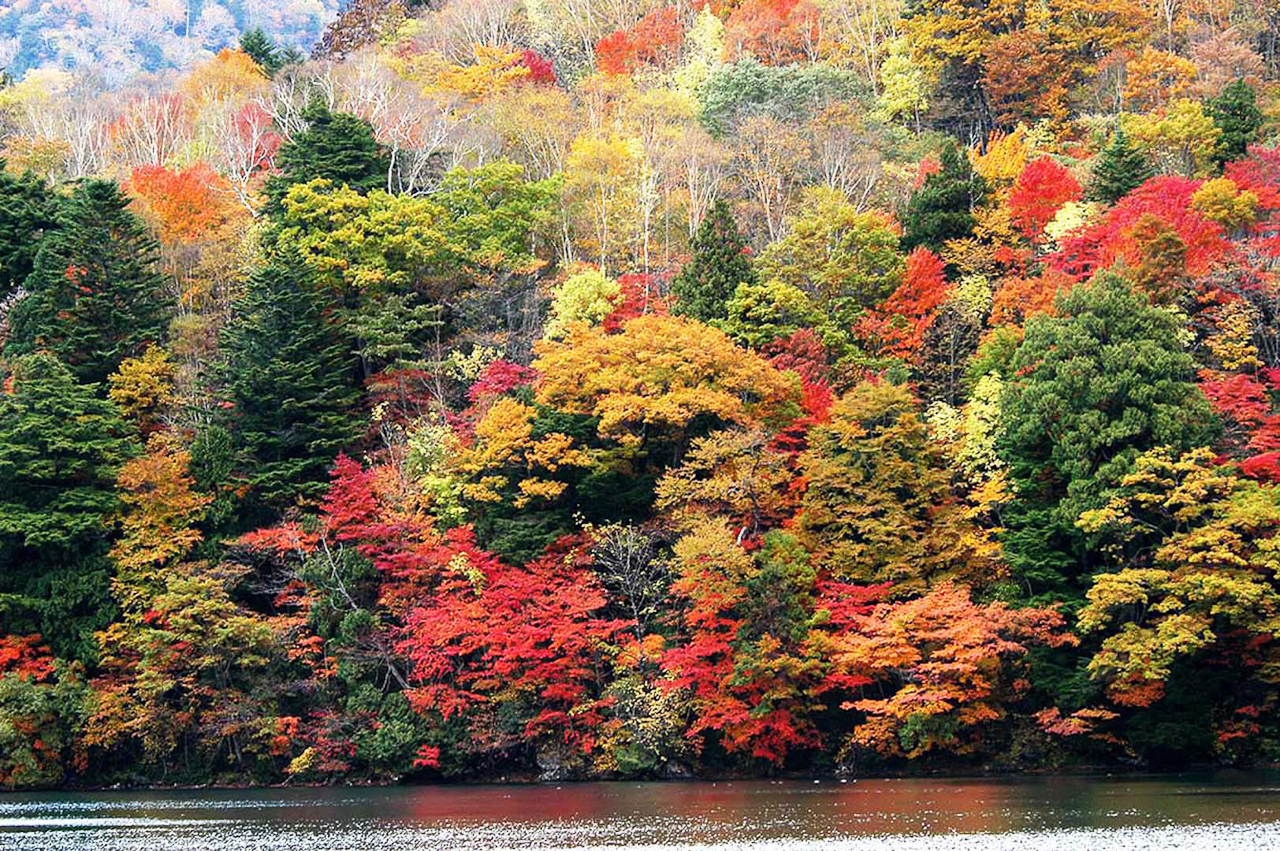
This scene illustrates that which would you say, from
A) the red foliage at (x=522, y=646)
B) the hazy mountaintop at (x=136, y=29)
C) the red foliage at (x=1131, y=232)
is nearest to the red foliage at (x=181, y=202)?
the red foliage at (x=522, y=646)

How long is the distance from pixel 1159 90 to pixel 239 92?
41.2 metres

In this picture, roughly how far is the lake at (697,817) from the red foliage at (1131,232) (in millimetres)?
15785

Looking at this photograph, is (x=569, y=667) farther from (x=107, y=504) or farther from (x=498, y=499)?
(x=107, y=504)

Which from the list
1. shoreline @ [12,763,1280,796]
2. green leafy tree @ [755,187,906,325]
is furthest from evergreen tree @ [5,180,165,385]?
green leafy tree @ [755,187,906,325]


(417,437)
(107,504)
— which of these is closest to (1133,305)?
(417,437)

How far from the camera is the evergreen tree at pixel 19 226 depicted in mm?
54219

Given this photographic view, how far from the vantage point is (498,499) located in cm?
4488

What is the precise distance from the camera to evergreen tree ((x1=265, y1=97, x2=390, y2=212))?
5650 centimetres

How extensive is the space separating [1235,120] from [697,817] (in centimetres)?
3510

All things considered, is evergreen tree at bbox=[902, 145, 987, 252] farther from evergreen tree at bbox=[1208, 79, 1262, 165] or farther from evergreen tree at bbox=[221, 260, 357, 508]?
evergreen tree at bbox=[221, 260, 357, 508]

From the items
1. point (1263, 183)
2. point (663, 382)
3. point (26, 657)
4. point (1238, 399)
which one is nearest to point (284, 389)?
point (26, 657)

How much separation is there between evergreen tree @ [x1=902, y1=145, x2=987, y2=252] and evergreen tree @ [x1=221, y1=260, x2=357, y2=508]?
19814 mm

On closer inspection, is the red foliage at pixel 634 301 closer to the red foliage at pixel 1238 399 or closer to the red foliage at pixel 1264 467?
the red foliage at pixel 1238 399

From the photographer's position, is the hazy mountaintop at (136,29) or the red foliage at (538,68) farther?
the hazy mountaintop at (136,29)
